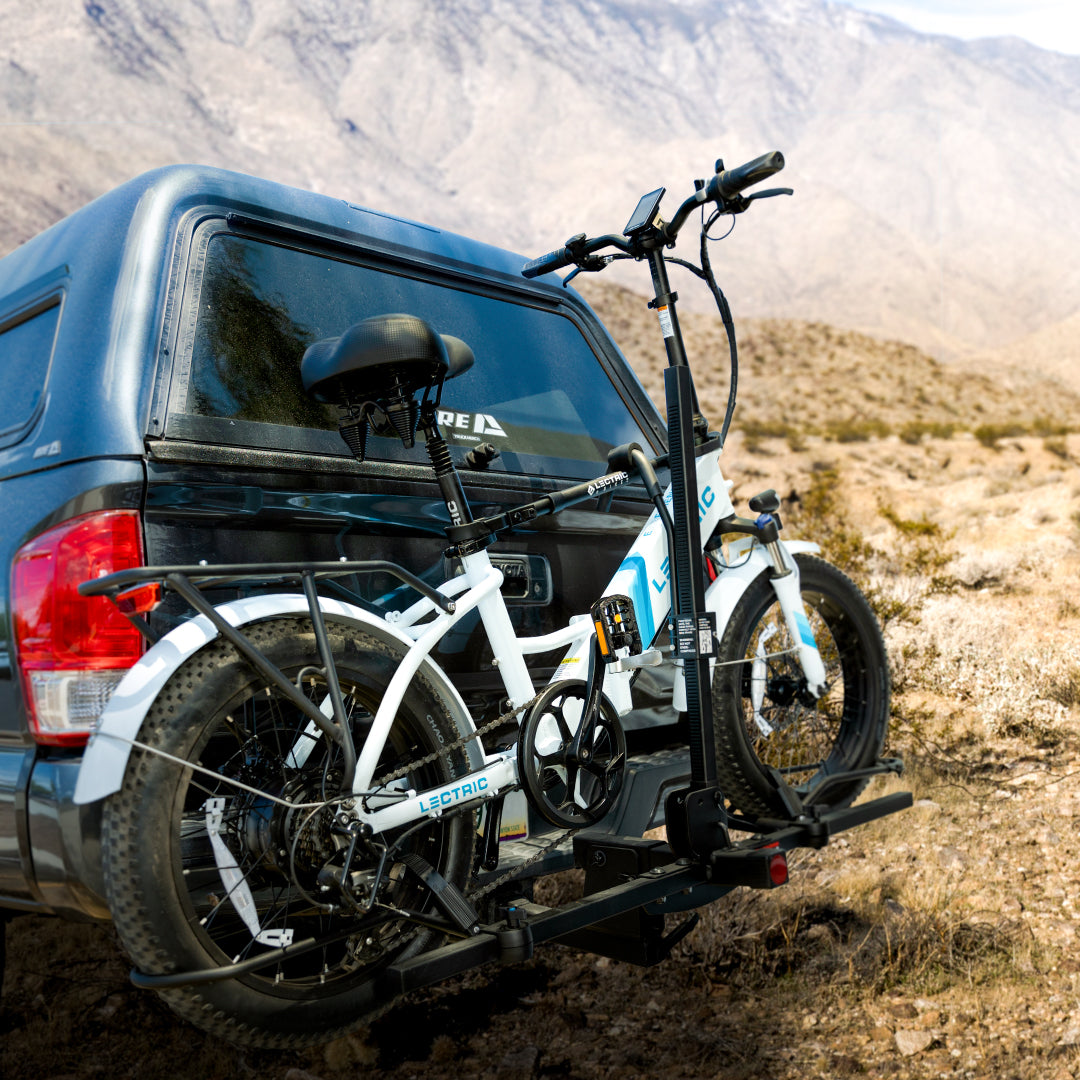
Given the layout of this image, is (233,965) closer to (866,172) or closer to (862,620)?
(862,620)

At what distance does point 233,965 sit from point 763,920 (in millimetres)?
1991

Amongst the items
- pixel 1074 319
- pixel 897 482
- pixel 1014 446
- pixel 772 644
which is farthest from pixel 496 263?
pixel 1074 319

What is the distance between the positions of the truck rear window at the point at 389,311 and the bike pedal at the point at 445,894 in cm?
105

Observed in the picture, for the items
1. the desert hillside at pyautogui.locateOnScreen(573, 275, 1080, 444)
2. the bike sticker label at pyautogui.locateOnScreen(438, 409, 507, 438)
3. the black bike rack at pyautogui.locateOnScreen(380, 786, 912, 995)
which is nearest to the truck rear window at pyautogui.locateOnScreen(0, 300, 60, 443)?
the bike sticker label at pyautogui.locateOnScreen(438, 409, 507, 438)

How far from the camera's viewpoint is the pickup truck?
6.72 feet

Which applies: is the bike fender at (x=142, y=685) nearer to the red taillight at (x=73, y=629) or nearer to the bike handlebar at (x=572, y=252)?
the red taillight at (x=73, y=629)

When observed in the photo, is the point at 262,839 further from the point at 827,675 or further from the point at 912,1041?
the point at 827,675

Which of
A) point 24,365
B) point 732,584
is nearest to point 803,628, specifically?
point 732,584

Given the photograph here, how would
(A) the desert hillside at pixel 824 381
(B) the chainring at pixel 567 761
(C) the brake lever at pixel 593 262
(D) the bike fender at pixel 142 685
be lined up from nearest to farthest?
(D) the bike fender at pixel 142 685 → (B) the chainring at pixel 567 761 → (C) the brake lever at pixel 593 262 → (A) the desert hillside at pixel 824 381

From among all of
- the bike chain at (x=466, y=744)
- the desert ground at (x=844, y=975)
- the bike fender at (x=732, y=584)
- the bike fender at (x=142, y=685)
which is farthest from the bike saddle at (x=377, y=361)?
the desert ground at (x=844, y=975)

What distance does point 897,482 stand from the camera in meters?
17.6

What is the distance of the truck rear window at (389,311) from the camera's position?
2.48 meters

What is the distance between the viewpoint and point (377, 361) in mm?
2270

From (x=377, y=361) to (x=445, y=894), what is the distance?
3.77ft
